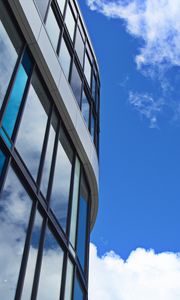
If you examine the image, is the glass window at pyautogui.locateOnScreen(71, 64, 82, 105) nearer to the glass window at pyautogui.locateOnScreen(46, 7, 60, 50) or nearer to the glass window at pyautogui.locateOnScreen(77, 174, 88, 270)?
the glass window at pyautogui.locateOnScreen(46, 7, 60, 50)

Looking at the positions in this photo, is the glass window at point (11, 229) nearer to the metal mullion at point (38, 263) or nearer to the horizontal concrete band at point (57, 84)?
the metal mullion at point (38, 263)

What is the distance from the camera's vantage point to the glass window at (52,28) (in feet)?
45.8

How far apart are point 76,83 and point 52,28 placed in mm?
2531

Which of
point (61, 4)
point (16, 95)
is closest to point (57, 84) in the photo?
point (16, 95)

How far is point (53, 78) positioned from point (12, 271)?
21.9ft

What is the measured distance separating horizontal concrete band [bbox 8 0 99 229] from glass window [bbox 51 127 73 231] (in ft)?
2.39

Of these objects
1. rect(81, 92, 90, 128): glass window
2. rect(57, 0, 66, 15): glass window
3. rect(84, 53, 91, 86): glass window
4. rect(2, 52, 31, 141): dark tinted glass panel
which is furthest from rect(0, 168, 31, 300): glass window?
rect(84, 53, 91, 86): glass window

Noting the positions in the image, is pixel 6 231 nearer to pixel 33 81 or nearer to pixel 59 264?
pixel 59 264

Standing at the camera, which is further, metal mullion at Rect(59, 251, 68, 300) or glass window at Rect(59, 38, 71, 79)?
glass window at Rect(59, 38, 71, 79)

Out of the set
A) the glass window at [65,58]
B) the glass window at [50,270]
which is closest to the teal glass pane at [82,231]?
the glass window at [50,270]

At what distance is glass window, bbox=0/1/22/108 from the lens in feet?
32.3

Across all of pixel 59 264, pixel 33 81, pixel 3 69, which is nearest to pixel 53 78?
pixel 33 81

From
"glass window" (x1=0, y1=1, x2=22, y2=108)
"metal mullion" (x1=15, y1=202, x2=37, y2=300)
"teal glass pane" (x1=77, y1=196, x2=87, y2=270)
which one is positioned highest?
"glass window" (x1=0, y1=1, x2=22, y2=108)

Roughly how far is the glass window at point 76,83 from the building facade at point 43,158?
0.18ft
